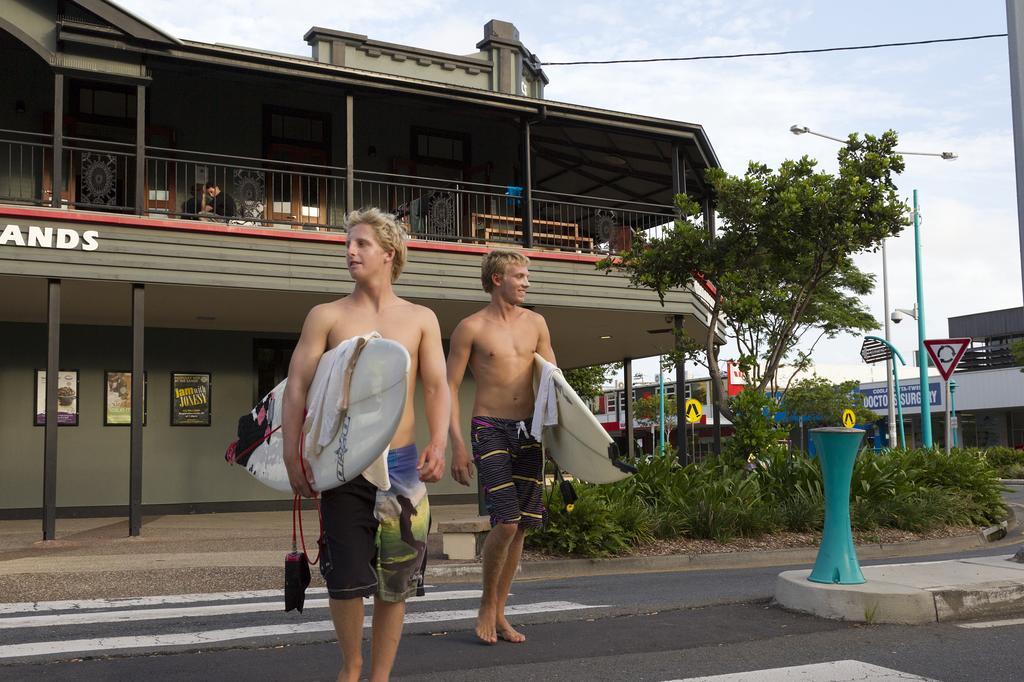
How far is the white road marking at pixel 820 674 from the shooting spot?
4.39 meters

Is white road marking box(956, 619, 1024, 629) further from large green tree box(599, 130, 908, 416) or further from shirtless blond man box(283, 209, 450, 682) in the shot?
large green tree box(599, 130, 908, 416)

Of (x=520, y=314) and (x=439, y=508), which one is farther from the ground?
(x=520, y=314)

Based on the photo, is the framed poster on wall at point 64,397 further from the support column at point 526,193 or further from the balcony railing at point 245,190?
the support column at point 526,193

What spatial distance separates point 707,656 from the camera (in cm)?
496

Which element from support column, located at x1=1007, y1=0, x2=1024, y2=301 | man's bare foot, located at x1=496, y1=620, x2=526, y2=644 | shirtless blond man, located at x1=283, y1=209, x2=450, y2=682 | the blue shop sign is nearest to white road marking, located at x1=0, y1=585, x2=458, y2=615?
man's bare foot, located at x1=496, y1=620, x2=526, y2=644

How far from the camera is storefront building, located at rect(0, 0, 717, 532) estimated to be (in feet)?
43.4

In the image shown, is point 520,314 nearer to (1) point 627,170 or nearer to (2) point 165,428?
(2) point 165,428

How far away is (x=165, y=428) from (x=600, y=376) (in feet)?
76.6

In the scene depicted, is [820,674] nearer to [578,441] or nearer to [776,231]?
[578,441]

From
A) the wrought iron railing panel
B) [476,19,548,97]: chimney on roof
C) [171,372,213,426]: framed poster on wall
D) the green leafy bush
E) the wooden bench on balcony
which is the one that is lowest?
the green leafy bush

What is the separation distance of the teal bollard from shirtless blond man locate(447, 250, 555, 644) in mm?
1994

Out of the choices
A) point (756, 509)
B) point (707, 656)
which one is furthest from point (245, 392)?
point (707, 656)

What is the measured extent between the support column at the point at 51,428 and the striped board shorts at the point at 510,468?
328 inches

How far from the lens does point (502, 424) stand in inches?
214
